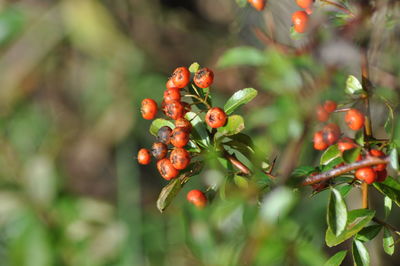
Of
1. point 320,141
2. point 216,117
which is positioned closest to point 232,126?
point 216,117

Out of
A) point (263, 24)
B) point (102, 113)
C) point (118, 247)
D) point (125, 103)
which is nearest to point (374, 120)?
point (263, 24)

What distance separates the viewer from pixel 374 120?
3.68ft

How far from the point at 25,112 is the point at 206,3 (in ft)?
3.80

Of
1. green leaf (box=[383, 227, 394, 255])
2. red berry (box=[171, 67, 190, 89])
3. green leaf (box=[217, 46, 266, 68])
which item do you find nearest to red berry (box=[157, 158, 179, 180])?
red berry (box=[171, 67, 190, 89])

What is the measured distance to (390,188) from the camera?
0.78 metres

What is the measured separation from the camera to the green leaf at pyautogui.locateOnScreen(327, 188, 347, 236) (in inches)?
27.8

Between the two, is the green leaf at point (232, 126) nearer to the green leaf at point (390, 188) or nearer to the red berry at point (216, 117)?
the red berry at point (216, 117)

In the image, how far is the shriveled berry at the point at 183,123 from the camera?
0.77 m

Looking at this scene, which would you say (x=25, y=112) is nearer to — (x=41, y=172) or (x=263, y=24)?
(x=41, y=172)

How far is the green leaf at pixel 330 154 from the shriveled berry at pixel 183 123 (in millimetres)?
209

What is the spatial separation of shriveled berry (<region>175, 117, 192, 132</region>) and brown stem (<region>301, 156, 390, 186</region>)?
7.5 inches

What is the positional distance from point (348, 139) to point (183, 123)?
253 millimetres

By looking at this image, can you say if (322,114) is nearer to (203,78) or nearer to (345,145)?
(345,145)

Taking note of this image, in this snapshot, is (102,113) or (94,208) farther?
(102,113)
